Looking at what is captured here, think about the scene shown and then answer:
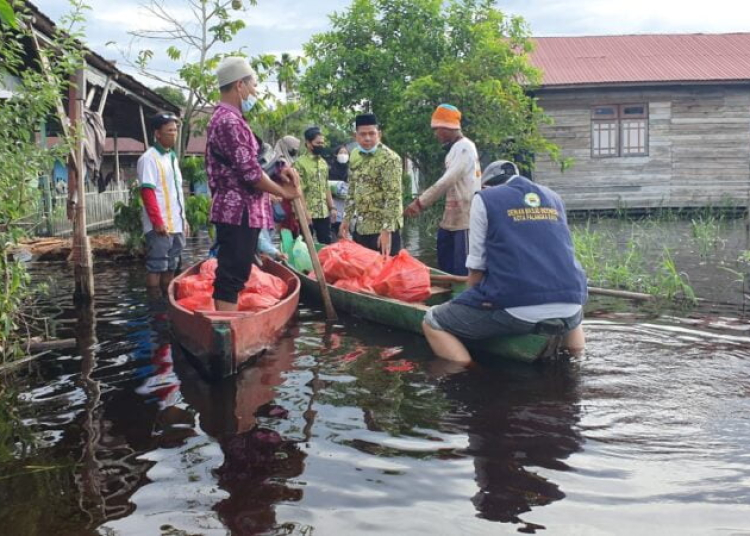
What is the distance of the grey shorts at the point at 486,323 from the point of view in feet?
16.7

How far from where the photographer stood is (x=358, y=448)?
3836 millimetres

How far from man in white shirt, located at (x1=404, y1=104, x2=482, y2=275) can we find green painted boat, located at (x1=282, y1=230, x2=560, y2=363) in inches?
20.9

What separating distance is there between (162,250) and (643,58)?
1747 cm

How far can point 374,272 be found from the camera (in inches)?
293

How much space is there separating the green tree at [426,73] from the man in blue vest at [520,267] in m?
11.9

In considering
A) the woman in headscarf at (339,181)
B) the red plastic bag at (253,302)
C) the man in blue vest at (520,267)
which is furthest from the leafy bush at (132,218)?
the man in blue vest at (520,267)

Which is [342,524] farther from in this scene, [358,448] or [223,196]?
[223,196]

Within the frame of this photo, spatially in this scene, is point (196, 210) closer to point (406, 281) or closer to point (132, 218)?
point (132, 218)

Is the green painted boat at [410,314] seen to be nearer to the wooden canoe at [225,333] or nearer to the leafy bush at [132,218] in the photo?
the wooden canoe at [225,333]

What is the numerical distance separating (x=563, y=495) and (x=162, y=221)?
5.45 meters

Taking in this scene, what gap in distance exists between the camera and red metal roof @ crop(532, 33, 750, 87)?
65.1ft

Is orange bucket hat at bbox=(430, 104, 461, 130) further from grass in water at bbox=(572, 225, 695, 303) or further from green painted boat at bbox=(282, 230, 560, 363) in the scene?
grass in water at bbox=(572, 225, 695, 303)

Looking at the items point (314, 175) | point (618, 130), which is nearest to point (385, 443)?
point (314, 175)

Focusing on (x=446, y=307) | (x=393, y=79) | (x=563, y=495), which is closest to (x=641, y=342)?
(x=446, y=307)
